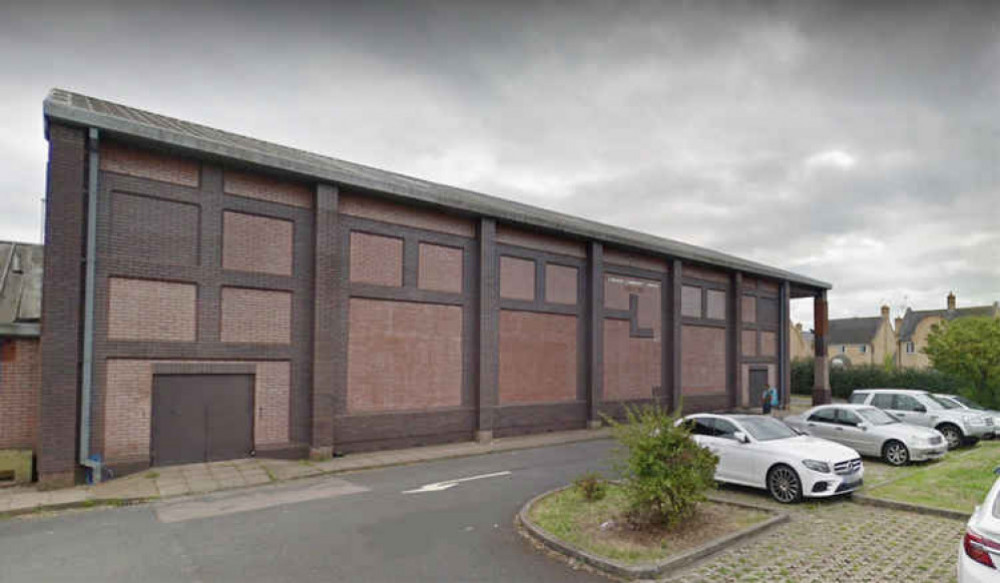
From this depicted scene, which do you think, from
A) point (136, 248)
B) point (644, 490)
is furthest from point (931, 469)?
point (136, 248)

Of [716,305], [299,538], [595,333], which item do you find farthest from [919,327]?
[299,538]

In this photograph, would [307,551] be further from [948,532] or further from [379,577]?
[948,532]

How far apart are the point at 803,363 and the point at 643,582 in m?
41.2

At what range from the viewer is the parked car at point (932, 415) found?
1711cm

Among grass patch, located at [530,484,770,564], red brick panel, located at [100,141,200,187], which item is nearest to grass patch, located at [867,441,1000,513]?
grass patch, located at [530,484,770,564]

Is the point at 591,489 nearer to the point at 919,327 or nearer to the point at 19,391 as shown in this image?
the point at 19,391

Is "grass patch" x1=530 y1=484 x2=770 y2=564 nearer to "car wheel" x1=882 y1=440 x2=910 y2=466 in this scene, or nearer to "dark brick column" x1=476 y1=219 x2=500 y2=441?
"car wheel" x1=882 y1=440 x2=910 y2=466

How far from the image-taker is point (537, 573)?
23.6 feet

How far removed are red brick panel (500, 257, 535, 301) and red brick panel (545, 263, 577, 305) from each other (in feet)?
2.54

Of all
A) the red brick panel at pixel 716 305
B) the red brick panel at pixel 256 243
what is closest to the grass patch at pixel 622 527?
the red brick panel at pixel 256 243

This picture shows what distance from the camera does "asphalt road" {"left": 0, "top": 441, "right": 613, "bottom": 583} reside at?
7.20 meters

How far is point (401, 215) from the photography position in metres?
17.4

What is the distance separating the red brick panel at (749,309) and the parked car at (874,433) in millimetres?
15421

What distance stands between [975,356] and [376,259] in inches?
957
